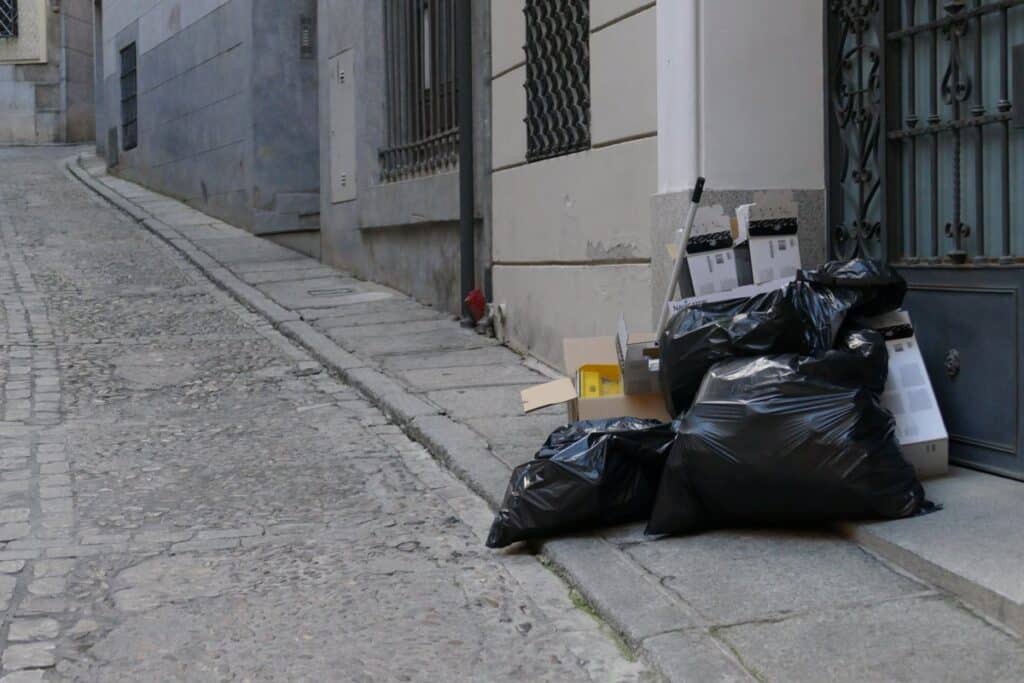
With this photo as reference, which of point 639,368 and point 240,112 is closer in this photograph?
point 639,368

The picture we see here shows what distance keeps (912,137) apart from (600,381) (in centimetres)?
156

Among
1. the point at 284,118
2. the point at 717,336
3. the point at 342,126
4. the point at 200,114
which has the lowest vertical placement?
the point at 717,336

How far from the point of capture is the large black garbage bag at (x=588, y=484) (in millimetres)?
4223

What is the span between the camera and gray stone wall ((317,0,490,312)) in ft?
29.1

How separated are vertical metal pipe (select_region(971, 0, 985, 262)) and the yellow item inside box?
4.84 ft

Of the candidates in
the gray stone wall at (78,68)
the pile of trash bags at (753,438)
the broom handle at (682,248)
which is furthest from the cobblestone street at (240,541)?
the gray stone wall at (78,68)

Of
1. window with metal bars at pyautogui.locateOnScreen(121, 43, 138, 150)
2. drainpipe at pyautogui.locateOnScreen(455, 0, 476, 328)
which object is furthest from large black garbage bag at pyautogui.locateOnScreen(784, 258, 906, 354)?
window with metal bars at pyautogui.locateOnScreen(121, 43, 138, 150)

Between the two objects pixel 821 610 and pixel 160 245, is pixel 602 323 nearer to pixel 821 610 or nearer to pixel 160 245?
pixel 821 610

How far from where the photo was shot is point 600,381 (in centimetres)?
532

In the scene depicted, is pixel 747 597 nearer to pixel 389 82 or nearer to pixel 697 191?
pixel 697 191

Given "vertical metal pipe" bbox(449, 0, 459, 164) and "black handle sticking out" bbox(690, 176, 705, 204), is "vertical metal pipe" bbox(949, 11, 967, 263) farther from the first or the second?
"vertical metal pipe" bbox(449, 0, 459, 164)

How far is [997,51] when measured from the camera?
4.55m

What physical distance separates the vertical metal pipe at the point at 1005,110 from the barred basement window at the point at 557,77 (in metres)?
2.84

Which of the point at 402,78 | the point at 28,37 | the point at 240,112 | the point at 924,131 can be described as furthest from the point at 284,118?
the point at 28,37
